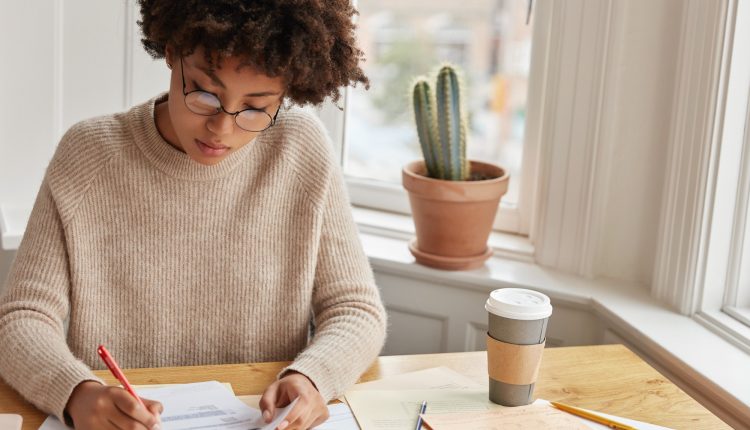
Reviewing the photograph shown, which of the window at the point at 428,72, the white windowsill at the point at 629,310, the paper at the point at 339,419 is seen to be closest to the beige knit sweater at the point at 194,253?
the paper at the point at 339,419

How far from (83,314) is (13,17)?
0.92 m

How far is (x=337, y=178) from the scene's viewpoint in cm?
156

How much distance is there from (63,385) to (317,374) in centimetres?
36

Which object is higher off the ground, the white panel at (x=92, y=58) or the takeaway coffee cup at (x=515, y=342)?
the white panel at (x=92, y=58)

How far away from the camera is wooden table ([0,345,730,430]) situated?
4.16 ft

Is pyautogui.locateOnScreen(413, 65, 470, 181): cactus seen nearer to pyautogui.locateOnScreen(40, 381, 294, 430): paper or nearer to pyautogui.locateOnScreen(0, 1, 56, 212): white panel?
pyautogui.locateOnScreen(40, 381, 294, 430): paper

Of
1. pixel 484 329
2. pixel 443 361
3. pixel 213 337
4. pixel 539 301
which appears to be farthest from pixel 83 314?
pixel 484 329

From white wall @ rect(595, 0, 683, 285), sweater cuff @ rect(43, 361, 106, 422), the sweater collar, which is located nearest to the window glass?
white wall @ rect(595, 0, 683, 285)

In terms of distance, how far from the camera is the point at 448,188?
1.85 meters

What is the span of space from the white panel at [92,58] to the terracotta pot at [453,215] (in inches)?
30.1

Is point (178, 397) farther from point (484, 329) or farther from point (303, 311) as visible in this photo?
point (484, 329)

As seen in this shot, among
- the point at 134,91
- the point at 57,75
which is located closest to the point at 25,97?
the point at 57,75

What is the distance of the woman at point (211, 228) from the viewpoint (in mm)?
1236

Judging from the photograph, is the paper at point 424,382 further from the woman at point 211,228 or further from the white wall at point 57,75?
the white wall at point 57,75
